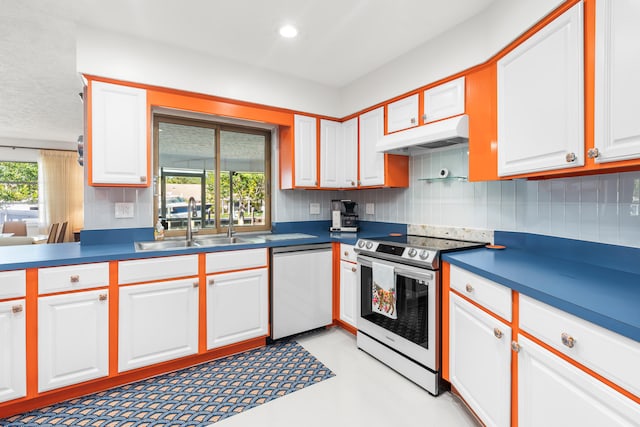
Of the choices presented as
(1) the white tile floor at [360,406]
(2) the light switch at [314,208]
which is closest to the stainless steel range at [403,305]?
(1) the white tile floor at [360,406]

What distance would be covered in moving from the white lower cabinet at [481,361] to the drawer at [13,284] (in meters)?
2.48

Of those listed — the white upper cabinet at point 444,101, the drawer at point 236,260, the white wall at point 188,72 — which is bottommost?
the drawer at point 236,260

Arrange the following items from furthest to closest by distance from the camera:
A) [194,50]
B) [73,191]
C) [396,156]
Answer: [73,191] → [396,156] → [194,50]

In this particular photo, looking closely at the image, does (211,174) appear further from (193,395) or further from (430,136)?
(430,136)

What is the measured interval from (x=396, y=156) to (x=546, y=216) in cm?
132

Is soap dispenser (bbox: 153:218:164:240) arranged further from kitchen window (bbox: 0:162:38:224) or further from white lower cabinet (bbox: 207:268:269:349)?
kitchen window (bbox: 0:162:38:224)

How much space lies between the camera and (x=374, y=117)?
3004 millimetres

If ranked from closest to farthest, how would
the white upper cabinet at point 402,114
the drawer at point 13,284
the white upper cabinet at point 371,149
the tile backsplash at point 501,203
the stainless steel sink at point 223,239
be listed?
1. the tile backsplash at point 501,203
2. the drawer at point 13,284
3. the white upper cabinet at point 402,114
4. the stainless steel sink at point 223,239
5. the white upper cabinet at point 371,149

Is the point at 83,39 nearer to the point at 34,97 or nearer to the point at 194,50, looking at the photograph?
the point at 194,50

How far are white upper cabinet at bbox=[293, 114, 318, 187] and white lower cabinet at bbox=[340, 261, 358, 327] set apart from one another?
933 millimetres

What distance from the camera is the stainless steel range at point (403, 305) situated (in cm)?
197

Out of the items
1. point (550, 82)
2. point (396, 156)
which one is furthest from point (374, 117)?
point (550, 82)

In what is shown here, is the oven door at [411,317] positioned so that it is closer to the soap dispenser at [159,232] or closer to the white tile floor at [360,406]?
the white tile floor at [360,406]

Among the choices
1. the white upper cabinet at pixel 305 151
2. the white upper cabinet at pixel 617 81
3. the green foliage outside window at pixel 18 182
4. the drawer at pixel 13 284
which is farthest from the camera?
the green foliage outside window at pixel 18 182
